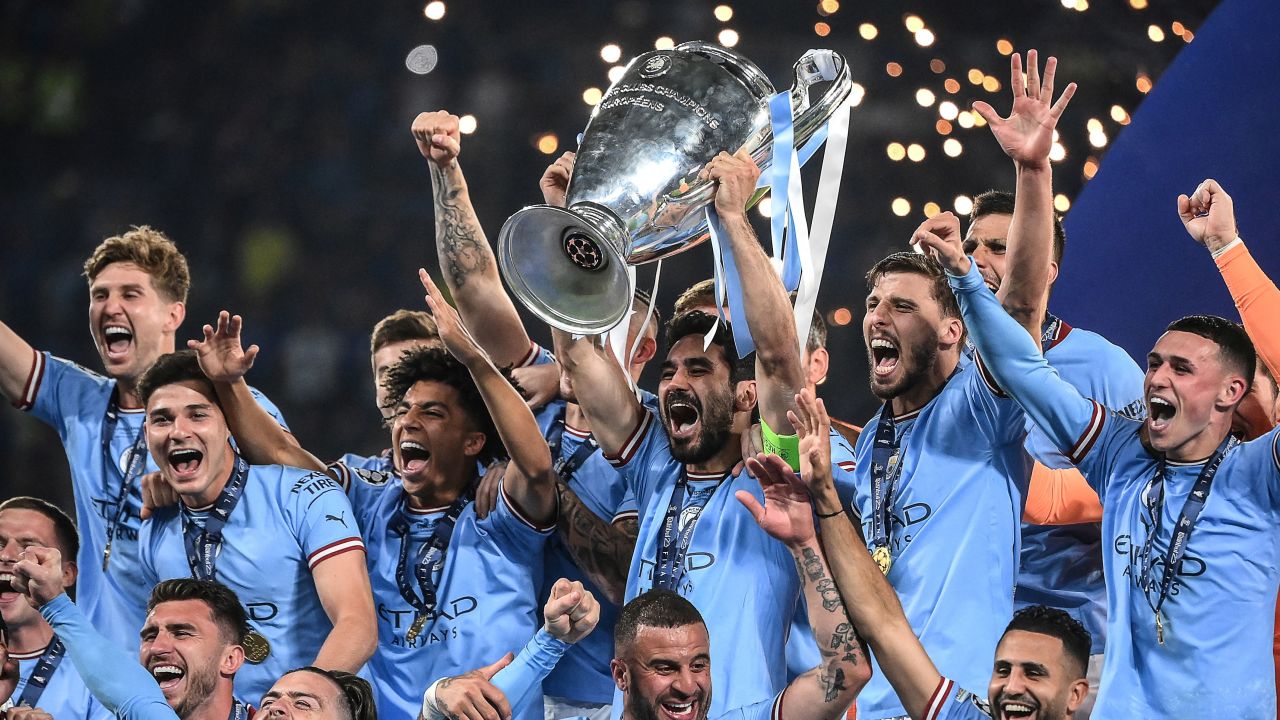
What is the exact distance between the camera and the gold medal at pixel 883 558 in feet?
10.8

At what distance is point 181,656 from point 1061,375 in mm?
1993

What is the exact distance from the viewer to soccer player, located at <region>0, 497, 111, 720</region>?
4043mm

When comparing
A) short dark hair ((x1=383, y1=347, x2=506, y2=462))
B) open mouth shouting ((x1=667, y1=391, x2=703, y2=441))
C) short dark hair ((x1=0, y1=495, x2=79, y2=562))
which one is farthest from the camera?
short dark hair ((x1=0, y1=495, x2=79, y2=562))

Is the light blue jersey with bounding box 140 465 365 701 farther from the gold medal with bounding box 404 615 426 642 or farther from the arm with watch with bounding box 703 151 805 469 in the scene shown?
the arm with watch with bounding box 703 151 805 469

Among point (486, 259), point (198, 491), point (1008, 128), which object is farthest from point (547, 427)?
point (1008, 128)

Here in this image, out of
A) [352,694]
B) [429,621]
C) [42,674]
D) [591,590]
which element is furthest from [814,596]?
[42,674]

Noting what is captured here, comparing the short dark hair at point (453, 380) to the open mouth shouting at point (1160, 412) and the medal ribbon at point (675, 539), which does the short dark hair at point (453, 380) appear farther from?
the open mouth shouting at point (1160, 412)

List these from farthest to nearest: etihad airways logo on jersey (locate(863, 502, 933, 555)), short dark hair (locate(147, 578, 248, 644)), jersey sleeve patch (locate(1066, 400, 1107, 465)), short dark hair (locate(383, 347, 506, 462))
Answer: short dark hair (locate(383, 347, 506, 462)), short dark hair (locate(147, 578, 248, 644)), etihad airways logo on jersey (locate(863, 502, 933, 555)), jersey sleeve patch (locate(1066, 400, 1107, 465))

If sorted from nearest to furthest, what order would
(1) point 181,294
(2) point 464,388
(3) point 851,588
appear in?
(3) point 851,588
(2) point 464,388
(1) point 181,294

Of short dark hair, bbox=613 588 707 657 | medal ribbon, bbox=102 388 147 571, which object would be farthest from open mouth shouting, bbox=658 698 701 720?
medal ribbon, bbox=102 388 147 571

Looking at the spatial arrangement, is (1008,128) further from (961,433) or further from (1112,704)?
(1112,704)

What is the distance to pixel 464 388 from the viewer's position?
12.9ft

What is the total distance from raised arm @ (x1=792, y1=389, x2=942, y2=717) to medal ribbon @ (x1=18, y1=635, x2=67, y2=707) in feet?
7.19

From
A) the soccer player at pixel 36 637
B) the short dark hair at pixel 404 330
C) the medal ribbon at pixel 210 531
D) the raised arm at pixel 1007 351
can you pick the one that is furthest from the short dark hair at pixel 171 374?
the raised arm at pixel 1007 351
